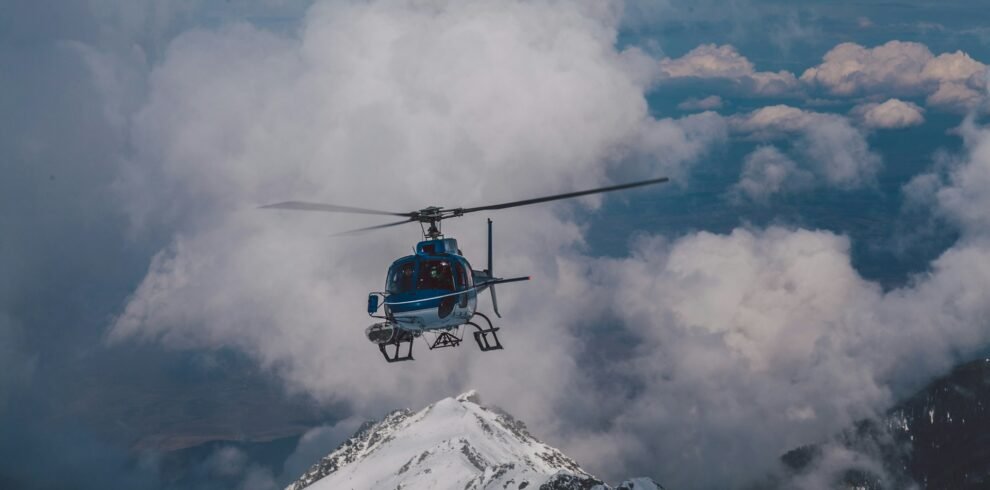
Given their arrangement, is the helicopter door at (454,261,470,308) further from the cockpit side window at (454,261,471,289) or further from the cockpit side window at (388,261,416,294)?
the cockpit side window at (388,261,416,294)

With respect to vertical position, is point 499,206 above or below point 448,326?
above

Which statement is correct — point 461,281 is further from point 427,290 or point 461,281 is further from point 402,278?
point 402,278

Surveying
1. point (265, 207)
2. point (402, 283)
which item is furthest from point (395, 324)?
point (265, 207)

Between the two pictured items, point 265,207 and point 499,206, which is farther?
point 499,206

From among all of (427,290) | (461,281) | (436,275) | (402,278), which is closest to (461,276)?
(461,281)

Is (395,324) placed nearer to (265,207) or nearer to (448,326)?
(448,326)

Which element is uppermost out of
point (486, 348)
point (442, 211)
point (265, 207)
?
point (442, 211)

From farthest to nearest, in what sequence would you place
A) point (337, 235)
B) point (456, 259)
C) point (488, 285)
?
point (488, 285)
point (456, 259)
point (337, 235)
